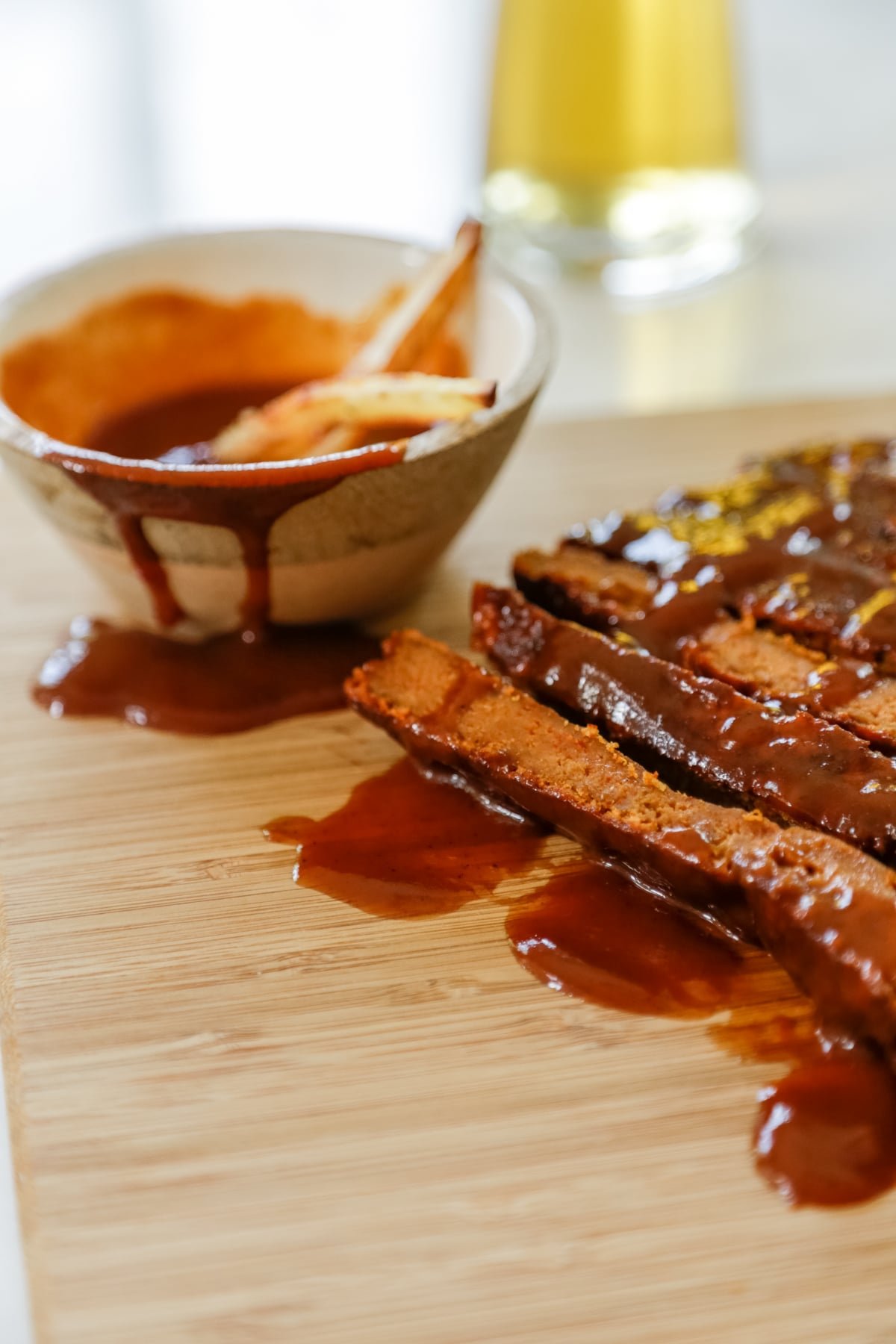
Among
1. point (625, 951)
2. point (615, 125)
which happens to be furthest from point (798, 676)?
point (615, 125)

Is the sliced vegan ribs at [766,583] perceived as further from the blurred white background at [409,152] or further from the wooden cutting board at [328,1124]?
the blurred white background at [409,152]

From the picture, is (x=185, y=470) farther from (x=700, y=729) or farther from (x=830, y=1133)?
(x=830, y=1133)

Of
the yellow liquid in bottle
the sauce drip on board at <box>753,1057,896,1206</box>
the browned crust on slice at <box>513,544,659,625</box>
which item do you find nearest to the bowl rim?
the browned crust on slice at <box>513,544,659,625</box>

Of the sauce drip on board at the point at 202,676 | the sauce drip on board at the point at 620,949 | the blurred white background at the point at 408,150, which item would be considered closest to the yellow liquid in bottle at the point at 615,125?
the blurred white background at the point at 408,150

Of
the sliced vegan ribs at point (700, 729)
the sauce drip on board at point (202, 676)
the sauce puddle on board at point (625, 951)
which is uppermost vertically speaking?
the sliced vegan ribs at point (700, 729)

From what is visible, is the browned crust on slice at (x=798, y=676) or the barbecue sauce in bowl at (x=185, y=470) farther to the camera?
the barbecue sauce in bowl at (x=185, y=470)

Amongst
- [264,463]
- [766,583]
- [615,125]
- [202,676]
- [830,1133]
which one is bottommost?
[830,1133]

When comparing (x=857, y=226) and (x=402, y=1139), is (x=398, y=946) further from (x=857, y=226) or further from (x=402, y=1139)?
(x=857, y=226)
